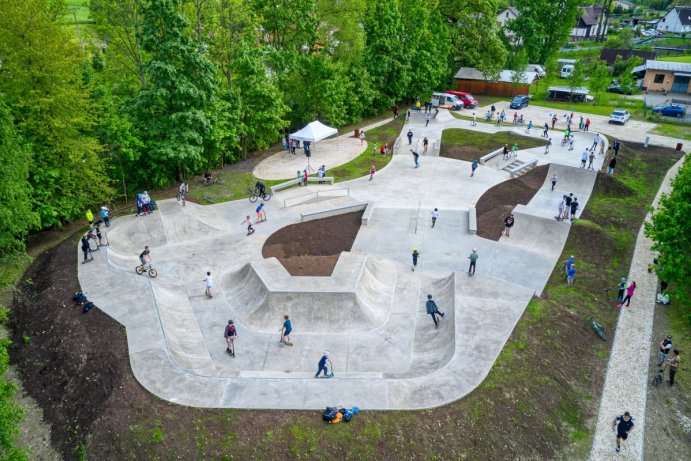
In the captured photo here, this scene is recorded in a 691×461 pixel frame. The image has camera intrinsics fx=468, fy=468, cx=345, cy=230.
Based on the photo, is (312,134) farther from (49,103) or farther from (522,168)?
(49,103)

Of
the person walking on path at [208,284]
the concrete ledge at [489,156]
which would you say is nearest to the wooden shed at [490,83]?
the concrete ledge at [489,156]

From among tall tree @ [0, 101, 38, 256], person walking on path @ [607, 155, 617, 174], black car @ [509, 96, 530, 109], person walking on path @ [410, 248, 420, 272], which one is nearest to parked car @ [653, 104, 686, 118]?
black car @ [509, 96, 530, 109]

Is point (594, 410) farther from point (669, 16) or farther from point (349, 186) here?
point (669, 16)

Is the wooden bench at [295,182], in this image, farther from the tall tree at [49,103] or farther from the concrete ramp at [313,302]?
the concrete ramp at [313,302]

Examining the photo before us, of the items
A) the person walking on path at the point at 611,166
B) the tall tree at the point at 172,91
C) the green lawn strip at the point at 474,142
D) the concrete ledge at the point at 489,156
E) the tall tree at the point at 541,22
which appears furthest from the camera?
the tall tree at the point at 541,22

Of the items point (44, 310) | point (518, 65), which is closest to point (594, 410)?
point (44, 310)

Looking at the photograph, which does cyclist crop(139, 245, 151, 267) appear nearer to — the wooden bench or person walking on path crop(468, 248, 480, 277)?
the wooden bench

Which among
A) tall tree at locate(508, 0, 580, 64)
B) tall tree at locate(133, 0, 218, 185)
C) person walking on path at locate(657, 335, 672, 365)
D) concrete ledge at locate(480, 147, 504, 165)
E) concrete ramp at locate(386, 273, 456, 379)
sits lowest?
concrete ramp at locate(386, 273, 456, 379)
